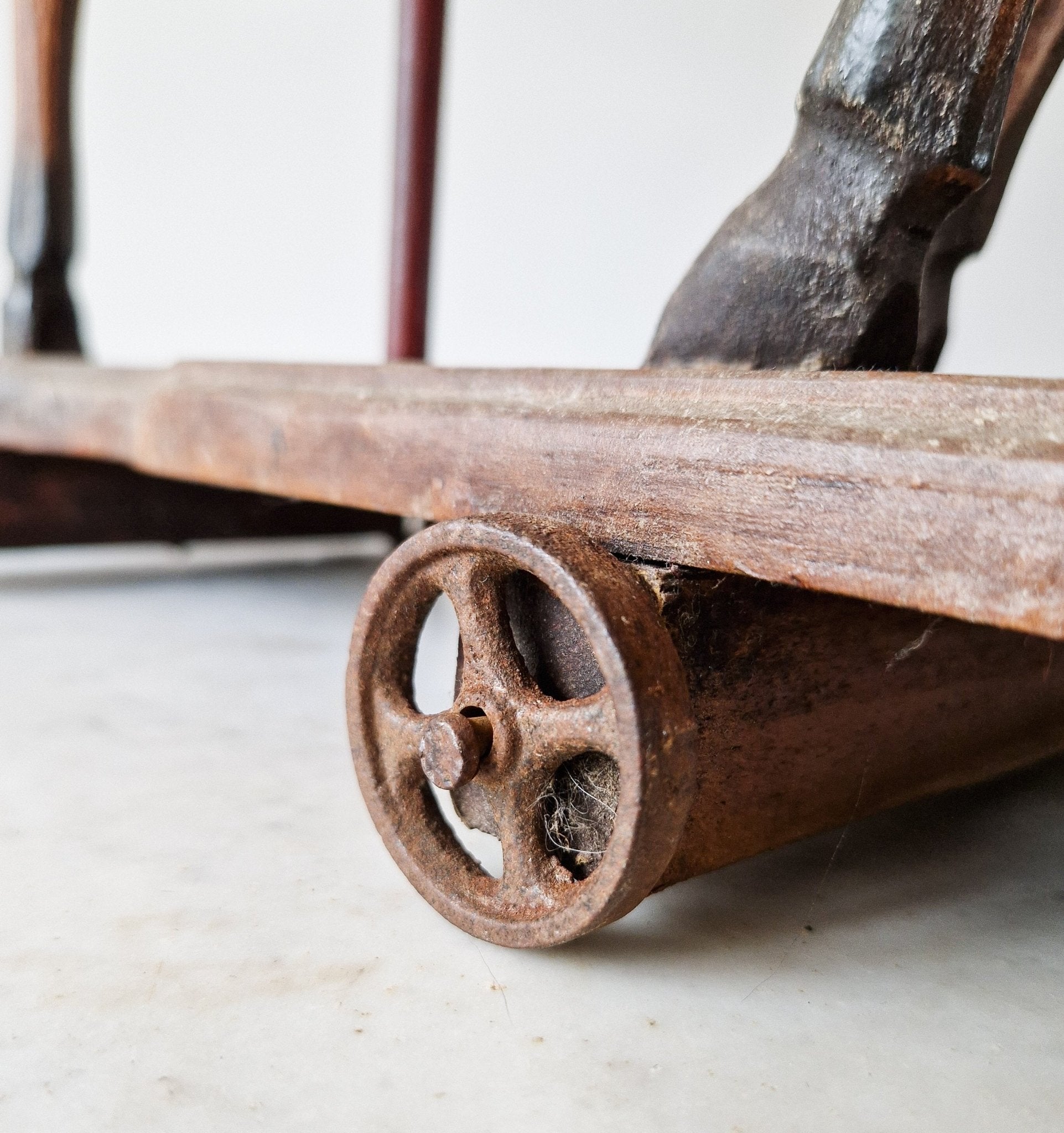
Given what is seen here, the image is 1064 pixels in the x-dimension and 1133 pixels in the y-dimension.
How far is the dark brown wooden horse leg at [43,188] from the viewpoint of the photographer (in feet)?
7.57

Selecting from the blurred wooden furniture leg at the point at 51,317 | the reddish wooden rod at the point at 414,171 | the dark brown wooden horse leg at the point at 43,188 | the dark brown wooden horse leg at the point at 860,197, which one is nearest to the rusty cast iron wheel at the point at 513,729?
the dark brown wooden horse leg at the point at 860,197

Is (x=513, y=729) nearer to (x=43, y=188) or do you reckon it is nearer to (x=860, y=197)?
(x=860, y=197)

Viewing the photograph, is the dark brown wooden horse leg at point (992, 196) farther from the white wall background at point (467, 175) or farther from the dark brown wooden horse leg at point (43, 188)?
the white wall background at point (467, 175)

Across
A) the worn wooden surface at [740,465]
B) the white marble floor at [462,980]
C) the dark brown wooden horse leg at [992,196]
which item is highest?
the dark brown wooden horse leg at [992,196]

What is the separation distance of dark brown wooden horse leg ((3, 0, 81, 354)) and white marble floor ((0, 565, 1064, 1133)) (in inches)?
48.8

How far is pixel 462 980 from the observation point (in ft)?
2.95

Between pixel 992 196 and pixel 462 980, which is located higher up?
pixel 992 196

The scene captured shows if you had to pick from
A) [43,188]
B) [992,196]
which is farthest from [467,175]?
[992,196]

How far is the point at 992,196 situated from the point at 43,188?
6.01ft

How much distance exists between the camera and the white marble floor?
75 centimetres

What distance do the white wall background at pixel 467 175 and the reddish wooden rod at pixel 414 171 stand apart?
82 cm

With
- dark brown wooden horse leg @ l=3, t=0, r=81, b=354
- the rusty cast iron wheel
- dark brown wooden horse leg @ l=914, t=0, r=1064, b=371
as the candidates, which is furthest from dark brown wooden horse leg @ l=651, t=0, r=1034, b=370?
dark brown wooden horse leg @ l=3, t=0, r=81, b=354

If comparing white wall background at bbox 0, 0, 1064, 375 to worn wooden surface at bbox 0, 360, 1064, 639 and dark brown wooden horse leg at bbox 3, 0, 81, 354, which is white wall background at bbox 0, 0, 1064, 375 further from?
worn wooden surface at bbox 0, 360, 1064, 639

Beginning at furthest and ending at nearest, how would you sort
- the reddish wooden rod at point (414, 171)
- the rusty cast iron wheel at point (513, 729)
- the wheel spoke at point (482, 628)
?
the reddish wooden rod at point (414, 171) < the wheel spoke at point (482, 628) < the rusty cast iron wheel at point (513, 729)
